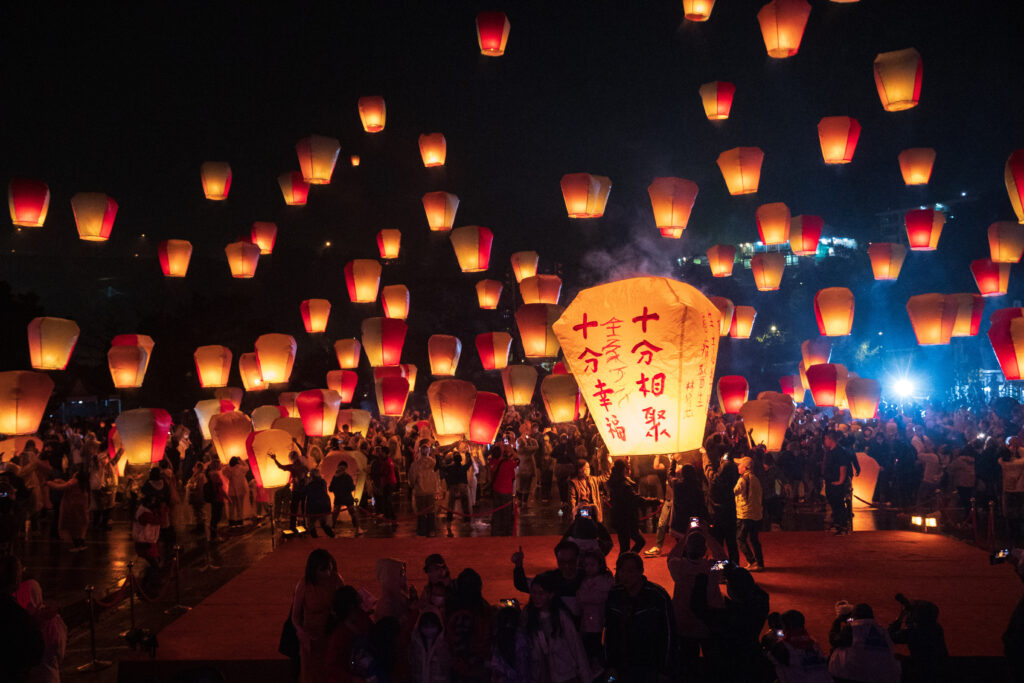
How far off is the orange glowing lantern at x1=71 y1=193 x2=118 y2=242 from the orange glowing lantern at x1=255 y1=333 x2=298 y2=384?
11.8 feet

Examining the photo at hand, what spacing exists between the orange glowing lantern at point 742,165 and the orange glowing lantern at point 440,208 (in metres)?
6.36

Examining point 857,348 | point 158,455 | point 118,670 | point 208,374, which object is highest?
point 857,348

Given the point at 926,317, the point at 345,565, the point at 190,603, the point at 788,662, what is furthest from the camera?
the point at 926,317

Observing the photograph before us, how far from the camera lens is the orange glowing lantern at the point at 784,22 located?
446 inches

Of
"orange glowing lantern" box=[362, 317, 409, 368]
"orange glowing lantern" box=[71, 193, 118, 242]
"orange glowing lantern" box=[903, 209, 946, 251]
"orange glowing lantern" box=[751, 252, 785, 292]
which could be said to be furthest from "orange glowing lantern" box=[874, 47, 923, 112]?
"orange glowing lantern" box=[71, 193, 118, 242]

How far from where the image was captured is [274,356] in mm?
15898

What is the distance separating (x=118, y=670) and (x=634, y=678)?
4.28 metres

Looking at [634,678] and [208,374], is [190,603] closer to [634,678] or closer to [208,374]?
[634,678]

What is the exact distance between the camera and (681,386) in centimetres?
579

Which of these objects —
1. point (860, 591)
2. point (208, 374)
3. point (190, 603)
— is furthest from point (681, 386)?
point (208, 374)

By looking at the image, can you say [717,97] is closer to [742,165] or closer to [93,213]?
[742,165]

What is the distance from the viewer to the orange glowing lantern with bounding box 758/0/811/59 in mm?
11320

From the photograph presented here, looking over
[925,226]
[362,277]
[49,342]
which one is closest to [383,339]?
[362,277]

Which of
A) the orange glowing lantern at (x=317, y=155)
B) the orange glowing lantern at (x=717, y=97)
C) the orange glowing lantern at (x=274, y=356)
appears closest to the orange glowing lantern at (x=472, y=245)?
the orange glowing lantern at (x=317, y=155)
